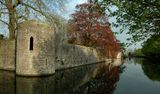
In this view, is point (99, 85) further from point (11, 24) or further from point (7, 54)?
point (11, 24)

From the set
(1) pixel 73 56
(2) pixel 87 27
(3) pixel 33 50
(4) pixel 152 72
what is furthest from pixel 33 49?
(2) pixel 87 27

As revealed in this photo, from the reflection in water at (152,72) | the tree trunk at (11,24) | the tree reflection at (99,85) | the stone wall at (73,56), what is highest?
the tree trunk at (11,24)

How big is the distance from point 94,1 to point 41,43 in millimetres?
15017

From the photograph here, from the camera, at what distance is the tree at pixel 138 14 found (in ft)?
27.2

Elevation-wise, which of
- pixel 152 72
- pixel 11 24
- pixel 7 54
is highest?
pixel 11 24

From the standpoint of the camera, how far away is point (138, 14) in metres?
8.46

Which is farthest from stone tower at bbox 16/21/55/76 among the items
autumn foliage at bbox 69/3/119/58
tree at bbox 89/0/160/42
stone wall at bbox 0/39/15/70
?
autumn foliage at bbox 69/3/119/58

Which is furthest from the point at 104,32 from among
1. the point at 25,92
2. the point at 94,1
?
the point at 94,1

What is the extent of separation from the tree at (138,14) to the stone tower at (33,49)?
15.0 meters

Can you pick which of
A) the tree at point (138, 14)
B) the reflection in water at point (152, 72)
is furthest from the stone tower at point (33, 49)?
the tree at point (138, 14)

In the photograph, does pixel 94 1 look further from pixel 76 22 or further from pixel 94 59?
pixel 94 59

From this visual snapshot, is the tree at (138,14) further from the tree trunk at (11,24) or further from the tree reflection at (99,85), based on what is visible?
the tree trunk at (11,24)

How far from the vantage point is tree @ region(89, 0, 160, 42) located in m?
8.30

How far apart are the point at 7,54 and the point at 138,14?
789 inches
